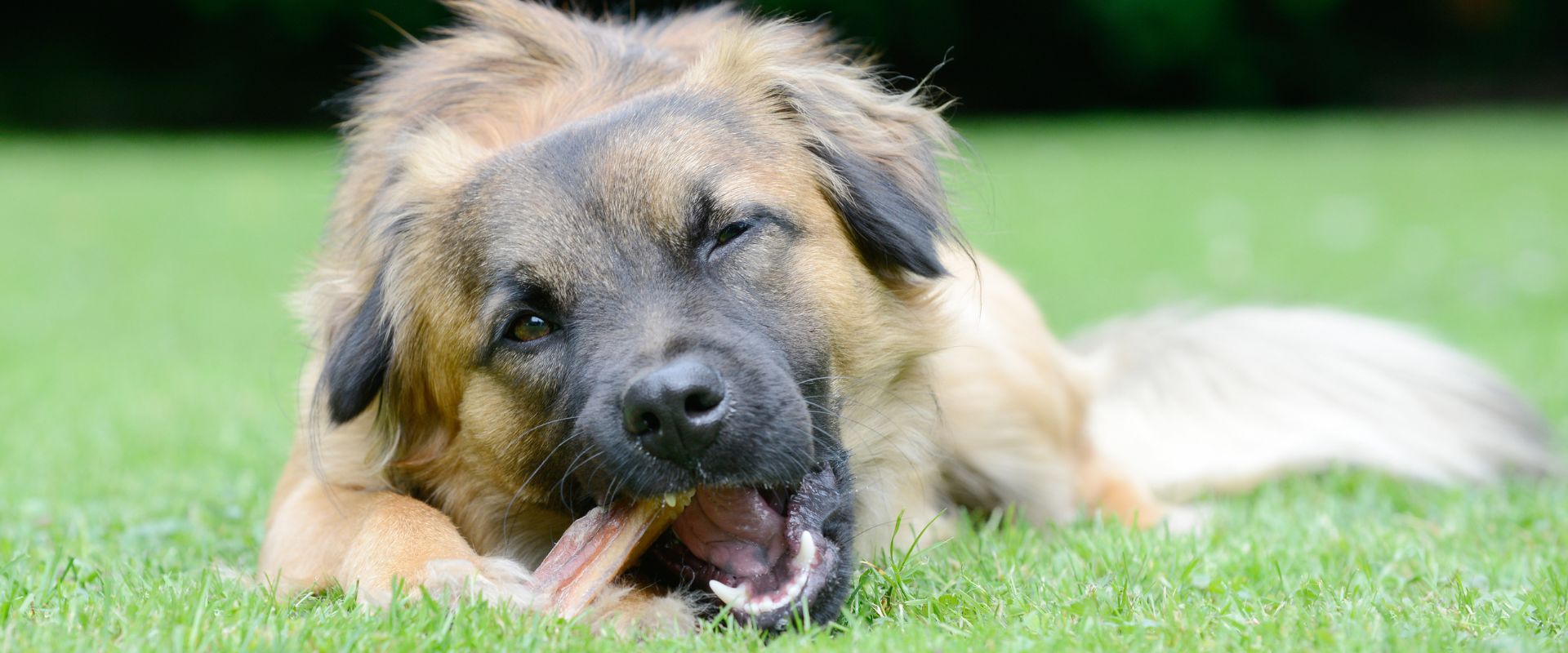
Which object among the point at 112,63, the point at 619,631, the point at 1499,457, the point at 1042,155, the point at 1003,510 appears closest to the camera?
the point at 619,631

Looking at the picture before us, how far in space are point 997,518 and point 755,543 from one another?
1.24 m

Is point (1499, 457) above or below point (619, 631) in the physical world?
below

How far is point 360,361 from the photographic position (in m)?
3.53

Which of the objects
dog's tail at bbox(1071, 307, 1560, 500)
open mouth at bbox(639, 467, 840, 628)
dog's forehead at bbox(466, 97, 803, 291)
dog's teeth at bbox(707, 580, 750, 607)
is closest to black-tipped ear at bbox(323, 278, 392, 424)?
dog's forehead at bbox(466, 97, 803, 291)

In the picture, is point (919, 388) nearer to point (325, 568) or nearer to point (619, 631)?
point (619, 631)

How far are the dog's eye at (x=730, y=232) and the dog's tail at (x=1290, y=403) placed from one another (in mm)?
2329

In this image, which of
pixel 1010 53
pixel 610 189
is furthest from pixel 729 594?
pixel 1010 53

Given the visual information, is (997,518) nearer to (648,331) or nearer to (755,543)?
(755,543)

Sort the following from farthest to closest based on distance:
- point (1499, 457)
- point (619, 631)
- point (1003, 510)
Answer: point (1499, 457) < point (1003, 510) < point (619, 631)

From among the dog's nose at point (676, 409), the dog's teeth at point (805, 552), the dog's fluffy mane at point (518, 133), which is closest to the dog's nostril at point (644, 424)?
the dog's nose at point (676, 409)

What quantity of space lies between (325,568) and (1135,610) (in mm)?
1878

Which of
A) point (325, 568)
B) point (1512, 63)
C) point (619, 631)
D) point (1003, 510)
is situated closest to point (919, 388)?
point (1003, 510)

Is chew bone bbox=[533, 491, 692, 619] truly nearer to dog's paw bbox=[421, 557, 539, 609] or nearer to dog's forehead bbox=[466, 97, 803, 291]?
dog's paw bbox=[421, 557, 539, 609]

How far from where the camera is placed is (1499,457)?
200 inches
